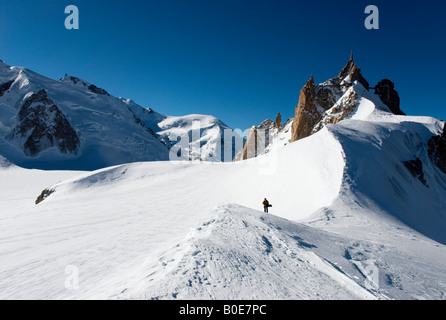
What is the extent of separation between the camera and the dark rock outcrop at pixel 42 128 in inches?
2778

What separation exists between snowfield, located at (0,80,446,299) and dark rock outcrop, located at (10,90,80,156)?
7237 cm

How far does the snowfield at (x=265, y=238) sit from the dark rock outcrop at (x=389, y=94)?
4066 cm

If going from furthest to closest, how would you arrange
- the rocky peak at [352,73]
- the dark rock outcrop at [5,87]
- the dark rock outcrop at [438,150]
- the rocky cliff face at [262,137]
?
the rocky cliff face at [262,137], the dark rock outcrop at [5,87], the rocky peak at [352,73], the dark rock outcrop at [438,150]

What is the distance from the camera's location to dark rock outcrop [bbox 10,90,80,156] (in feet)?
232

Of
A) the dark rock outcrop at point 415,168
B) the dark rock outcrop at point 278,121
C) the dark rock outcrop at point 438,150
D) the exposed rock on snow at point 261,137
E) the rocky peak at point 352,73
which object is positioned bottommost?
the dark rock outcrop at point 415,168

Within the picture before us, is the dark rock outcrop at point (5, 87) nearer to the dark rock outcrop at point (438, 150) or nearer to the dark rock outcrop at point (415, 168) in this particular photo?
the dark rock outcrop at point (415, 168)

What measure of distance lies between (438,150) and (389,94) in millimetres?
30161

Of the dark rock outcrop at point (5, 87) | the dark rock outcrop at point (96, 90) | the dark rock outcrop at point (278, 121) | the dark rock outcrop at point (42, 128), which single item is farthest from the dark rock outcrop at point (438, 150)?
the dark rock outcrop at point (96, 90)

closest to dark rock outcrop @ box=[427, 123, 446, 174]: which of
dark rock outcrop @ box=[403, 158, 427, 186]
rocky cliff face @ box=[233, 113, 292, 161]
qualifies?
dark rock outcrop @ box=[403, 158, 427, 186]

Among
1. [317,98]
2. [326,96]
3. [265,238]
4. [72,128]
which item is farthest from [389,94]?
[72,128]

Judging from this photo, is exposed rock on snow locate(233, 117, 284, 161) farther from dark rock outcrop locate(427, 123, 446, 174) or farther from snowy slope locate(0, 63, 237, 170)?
dark rock outcrop locate(427, 123, 446, 174)
